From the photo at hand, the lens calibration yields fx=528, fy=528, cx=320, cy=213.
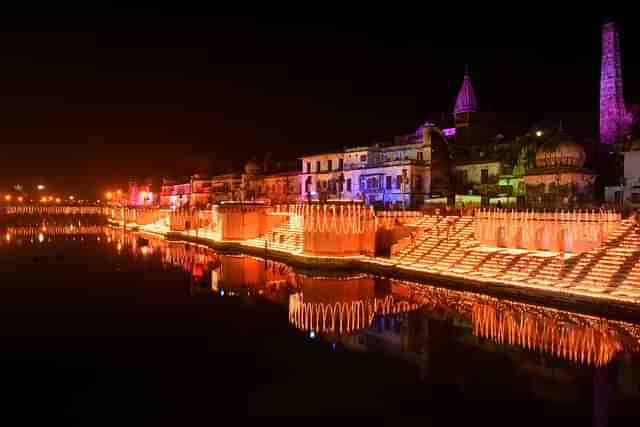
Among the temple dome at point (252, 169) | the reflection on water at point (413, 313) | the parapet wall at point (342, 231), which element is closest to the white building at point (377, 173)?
the parapet wall at point (342, 231)

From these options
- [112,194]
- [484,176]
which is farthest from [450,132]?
[112,194]

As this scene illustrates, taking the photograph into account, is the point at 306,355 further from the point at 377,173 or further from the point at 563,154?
the point at 377,173

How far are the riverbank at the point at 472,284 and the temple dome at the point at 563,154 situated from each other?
1297 cm

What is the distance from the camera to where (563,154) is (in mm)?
32219

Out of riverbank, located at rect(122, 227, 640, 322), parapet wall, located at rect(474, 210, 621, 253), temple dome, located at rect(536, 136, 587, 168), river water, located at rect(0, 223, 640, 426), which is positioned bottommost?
river water, located at rect(0, 223, 640, 426)

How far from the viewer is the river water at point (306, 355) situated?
11.5m

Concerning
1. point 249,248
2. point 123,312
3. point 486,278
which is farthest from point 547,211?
point 249,248

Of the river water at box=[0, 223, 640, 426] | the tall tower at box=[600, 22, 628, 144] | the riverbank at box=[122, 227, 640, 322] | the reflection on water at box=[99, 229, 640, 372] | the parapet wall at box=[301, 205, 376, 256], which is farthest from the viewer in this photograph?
the tall tower at box=[600, 22, 628, 144]

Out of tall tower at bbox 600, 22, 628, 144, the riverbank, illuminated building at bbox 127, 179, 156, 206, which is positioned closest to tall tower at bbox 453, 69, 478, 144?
tall tower at bbox 600, 22, 628, 144

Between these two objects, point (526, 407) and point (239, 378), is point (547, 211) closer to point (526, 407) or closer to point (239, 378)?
point (526, 407)

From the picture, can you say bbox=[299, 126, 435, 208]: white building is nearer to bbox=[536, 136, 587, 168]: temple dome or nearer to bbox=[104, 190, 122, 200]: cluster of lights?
bbox=[536, 136, 587, 168]: temple dome

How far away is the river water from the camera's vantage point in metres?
11.5

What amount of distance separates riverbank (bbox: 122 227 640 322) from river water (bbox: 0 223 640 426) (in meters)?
0.65

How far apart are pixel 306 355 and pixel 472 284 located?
34.4ft
